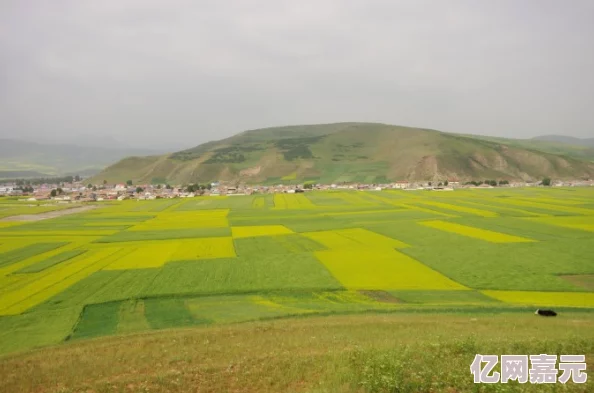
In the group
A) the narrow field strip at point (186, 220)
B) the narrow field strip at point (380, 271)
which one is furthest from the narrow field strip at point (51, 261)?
the narrow field strip at point (380, 271)

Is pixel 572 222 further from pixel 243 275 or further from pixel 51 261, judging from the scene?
pixel 51 261

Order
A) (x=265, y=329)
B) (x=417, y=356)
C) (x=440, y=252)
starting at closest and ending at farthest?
1. (x=417, y=356)
2. (x=265, y=329)
3. (x=440, y=252)

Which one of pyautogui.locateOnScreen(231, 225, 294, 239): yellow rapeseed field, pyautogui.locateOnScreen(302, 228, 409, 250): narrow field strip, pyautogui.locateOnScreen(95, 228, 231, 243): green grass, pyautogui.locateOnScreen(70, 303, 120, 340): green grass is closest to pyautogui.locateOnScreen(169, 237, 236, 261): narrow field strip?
pyautogui.locateOnScreen(231, 225, 294, 239): yellow rapeseed field

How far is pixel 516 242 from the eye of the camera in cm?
4953

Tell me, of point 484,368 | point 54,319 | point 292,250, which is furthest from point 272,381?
point 292,250

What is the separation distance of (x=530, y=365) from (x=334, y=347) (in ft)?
24.0

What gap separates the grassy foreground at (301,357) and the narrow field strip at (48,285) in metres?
13.3

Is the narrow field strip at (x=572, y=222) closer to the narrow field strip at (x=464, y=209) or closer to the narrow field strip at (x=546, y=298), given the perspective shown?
the narrow field strip at (x=464, y=209)

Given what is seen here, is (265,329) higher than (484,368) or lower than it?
lower

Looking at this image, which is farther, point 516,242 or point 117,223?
point 117,223

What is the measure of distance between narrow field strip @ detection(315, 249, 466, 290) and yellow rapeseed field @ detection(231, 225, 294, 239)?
15.8 metres

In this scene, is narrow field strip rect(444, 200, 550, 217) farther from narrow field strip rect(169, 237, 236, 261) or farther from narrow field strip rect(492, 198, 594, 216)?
narrow field strip rect(169, 237, 236, 261)

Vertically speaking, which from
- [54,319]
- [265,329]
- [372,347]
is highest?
[372,347]

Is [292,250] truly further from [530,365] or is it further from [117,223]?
[117,223]
